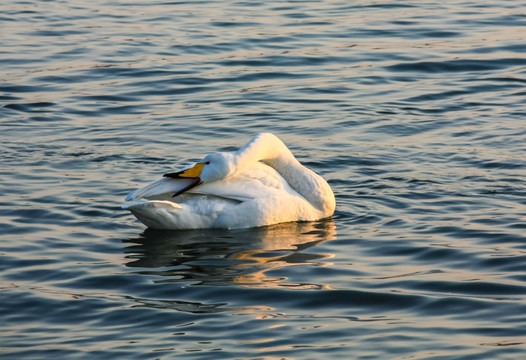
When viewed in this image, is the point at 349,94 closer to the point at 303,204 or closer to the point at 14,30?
the point at 303,204

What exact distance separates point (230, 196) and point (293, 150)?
274 centimetres

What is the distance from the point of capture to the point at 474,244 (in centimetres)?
860

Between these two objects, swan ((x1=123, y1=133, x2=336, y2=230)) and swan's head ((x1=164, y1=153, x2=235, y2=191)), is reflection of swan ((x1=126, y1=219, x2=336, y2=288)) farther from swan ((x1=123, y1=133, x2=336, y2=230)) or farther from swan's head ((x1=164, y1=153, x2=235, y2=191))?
swan's head ((x1=164, y1=153, x2=235, y2=191))

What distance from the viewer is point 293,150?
11.8m

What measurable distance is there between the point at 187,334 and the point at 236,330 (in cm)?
31

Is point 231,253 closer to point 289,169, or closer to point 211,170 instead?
point 211,170

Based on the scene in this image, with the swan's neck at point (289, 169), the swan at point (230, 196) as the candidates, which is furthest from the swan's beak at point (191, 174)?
the swan's neck at point (289, 169)

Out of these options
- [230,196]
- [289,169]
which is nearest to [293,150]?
[289,169]

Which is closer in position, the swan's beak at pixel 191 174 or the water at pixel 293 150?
the water at pixel 293 150

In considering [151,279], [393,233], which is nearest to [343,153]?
[393,233]

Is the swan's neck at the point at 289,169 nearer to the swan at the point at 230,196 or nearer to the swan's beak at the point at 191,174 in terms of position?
the swan at the point at 230,196

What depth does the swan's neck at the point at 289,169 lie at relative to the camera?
370 inches

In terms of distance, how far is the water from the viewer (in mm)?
6855

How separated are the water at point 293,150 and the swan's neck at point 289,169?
212mm
